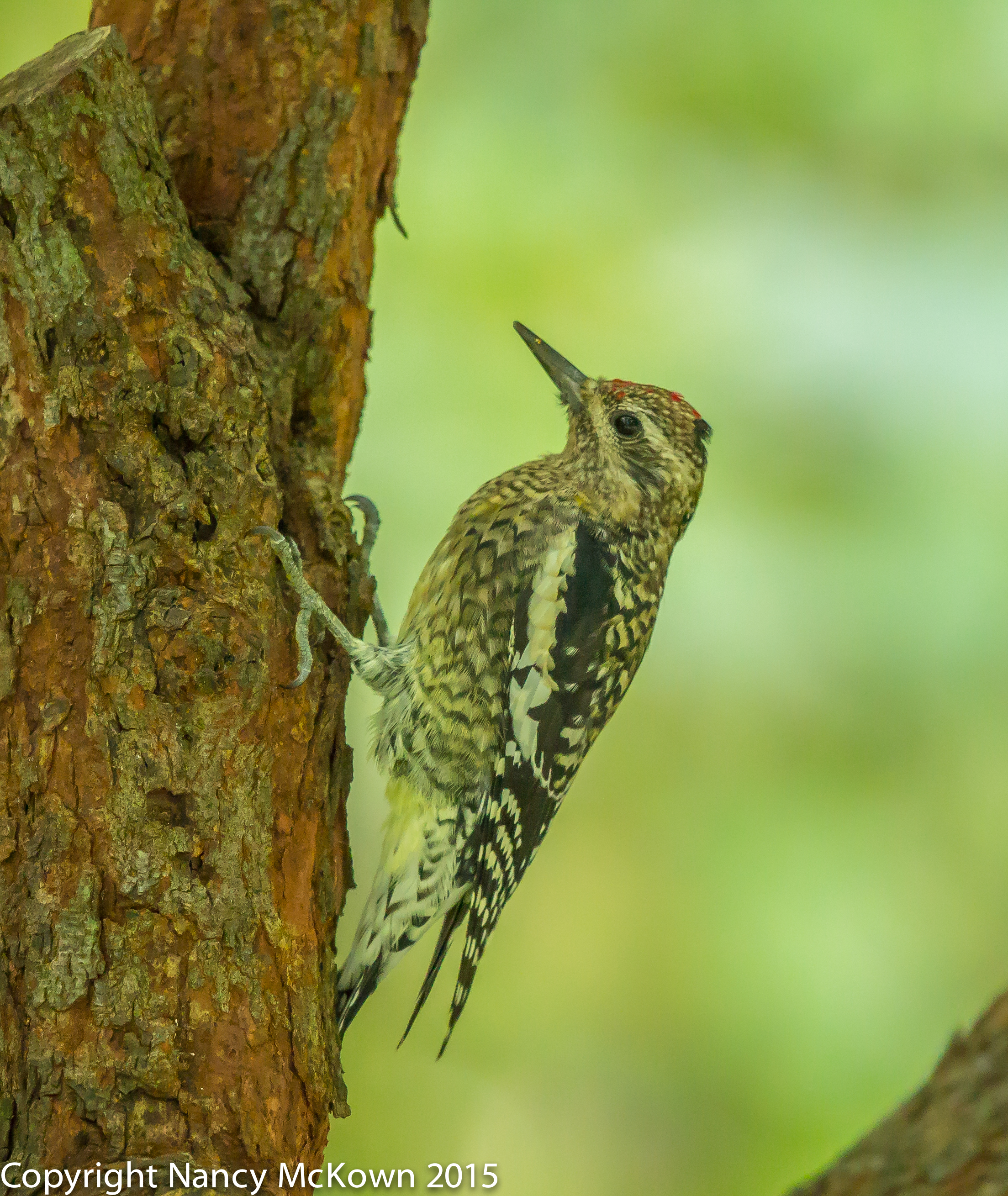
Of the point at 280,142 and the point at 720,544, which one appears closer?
the point at 280,142

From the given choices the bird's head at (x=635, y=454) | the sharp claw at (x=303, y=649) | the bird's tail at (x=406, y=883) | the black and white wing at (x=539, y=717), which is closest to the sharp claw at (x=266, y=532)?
the sharp claw at (x=303, y=649)

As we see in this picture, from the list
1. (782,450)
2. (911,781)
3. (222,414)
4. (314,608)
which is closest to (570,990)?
(911,781)

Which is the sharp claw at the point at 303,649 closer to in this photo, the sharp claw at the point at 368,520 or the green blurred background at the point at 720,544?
the sharp claw at the point at 368,520

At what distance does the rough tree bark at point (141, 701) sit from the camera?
182 centimetres

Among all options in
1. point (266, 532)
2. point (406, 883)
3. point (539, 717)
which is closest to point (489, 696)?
point (539, 717)

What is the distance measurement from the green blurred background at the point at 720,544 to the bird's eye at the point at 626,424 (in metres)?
1.06

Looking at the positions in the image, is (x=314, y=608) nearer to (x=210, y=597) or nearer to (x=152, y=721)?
(x=210, y=597)

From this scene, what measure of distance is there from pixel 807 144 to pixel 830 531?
1511 mm

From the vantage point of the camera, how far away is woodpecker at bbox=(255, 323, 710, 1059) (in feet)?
9.09

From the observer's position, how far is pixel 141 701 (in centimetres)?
192

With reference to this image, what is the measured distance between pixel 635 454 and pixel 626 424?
8cm

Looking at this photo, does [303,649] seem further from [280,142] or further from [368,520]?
[280,142]

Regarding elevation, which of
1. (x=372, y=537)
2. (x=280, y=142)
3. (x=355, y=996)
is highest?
(x=280, y=142)

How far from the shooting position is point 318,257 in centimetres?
241
